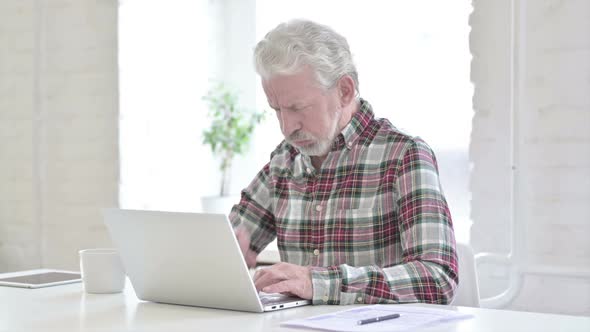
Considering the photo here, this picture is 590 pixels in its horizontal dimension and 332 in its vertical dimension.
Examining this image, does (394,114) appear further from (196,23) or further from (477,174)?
(196,23)

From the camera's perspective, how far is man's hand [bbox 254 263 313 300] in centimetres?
157

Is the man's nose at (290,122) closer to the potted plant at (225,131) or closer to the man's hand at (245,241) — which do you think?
the man's hand at (245,241)

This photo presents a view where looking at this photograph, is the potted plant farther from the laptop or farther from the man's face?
the laptop

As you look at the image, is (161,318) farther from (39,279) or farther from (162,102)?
(162,102)

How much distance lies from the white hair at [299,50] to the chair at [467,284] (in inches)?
20.0

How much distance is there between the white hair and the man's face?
2 centimetres

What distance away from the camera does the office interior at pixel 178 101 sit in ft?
8.55

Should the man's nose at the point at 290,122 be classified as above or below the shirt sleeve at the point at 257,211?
above

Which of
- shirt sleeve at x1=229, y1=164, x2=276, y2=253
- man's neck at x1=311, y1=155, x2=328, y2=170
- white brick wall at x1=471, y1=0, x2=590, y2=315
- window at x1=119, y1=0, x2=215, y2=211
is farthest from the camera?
window at x1=119, y1=0, x2=215, y2=211

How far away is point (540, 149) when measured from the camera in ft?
8.05

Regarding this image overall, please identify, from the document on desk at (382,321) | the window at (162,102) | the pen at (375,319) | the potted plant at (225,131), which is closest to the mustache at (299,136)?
the document on desk at (382,321)

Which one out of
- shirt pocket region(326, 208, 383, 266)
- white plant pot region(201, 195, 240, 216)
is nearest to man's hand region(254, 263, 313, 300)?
shirt pocket region(326, 208, 383, 266)

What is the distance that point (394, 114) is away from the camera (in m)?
3.16

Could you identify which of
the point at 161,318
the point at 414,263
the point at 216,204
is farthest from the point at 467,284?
the point at 216,204
